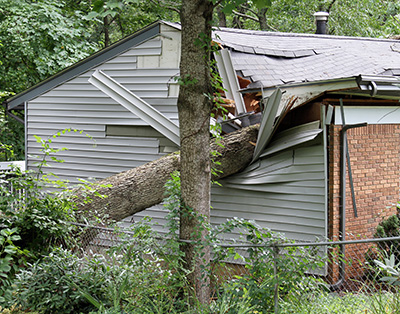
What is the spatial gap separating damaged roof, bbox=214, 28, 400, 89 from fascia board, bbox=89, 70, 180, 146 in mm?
1668

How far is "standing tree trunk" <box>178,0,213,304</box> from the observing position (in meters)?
5.13

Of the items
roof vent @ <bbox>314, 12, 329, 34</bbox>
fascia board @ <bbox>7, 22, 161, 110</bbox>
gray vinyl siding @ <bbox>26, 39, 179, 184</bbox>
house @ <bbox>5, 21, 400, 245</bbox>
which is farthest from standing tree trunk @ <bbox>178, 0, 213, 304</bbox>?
roof vent @ <bbox>314, 12, 329, 34</bbox>

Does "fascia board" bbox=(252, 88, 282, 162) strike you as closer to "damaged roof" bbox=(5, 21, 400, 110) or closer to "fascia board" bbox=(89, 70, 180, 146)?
"damaged roof" bbox=(5, 21, 400, 110)

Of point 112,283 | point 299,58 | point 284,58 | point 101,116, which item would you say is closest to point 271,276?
point 112,283

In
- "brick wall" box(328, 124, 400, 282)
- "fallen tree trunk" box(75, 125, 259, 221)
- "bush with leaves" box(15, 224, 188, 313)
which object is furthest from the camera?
"brick wall" box(328, 124, 400, 282)

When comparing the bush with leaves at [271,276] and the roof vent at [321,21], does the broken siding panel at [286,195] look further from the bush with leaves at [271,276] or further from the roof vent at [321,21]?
the roof vent at [321,21]

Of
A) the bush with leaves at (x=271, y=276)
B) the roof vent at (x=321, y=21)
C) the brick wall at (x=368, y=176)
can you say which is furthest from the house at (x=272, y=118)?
the roof vent at (x=321, y=21)

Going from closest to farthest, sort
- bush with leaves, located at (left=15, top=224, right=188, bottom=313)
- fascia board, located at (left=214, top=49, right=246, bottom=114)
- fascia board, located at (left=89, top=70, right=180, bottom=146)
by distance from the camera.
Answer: bush with leaves, located at (left=15, top=224, right=188, bottom=313)
fascia board, located at (left=214, top=49, right=246, bottom=114)
fascia board, located at (left=89, top=70, right=180, bottom=146)

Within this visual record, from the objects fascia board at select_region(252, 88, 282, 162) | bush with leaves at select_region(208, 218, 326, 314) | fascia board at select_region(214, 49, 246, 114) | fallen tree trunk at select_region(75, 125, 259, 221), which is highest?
fascia board at select_region(214, 49, 246, 114)

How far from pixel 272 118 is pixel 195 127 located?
3.11 meters

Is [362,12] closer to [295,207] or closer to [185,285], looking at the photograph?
[295,207]

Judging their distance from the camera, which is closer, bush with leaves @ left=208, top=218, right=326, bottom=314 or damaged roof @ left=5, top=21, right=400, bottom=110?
bush with leaves @ left=208, top=218, right=326, bottom=314

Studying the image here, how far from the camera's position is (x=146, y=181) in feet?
27.1

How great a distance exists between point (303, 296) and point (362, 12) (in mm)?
21270
